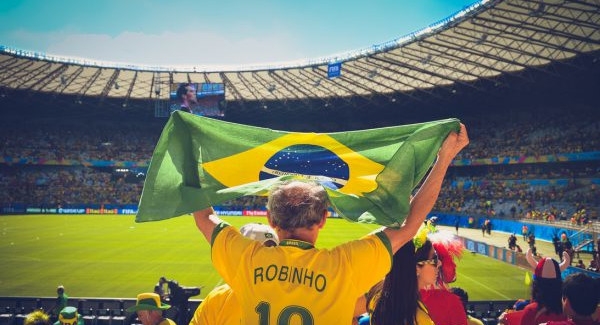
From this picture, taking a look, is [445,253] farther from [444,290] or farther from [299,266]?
[299,266]

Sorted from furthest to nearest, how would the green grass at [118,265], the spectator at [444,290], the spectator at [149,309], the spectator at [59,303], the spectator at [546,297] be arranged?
the green grass at [118,265]
the spectator at [59,303]
the spectator at [149,309]
the spectator at [546,297]
the spectator at [444,290]

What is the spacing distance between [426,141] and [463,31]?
3103cm

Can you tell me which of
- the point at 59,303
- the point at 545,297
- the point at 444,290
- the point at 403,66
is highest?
the point at 403,66

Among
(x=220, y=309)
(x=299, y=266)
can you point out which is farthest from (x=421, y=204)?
(x=220, y=309)

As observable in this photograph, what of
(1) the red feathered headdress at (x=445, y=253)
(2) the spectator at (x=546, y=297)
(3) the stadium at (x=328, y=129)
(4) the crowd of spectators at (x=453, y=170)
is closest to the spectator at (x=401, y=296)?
(1) the red feathered headdress at (x=445, y=253)

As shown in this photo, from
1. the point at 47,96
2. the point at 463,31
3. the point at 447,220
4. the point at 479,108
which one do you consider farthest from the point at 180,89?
the point at 479,108

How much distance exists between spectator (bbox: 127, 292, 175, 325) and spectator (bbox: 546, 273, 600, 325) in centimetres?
419

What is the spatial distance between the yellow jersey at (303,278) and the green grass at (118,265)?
1322 centimetres

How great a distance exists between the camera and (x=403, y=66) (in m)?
37.2

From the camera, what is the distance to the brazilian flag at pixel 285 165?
3.07 meters

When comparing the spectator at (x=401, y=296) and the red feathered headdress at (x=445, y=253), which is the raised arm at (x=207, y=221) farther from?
the red feathered headdress at (x=445, y=253)

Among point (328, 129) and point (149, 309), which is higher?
point (328, 129)

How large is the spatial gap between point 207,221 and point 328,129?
57519mm

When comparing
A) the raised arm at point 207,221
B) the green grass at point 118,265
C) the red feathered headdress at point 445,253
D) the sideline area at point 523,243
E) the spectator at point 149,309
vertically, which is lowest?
the sideline area at point 523,243
